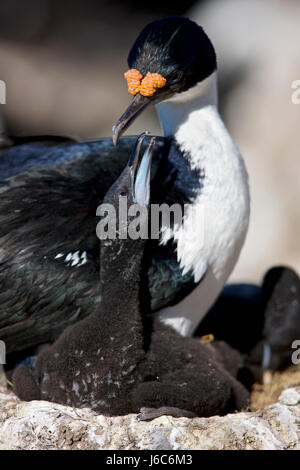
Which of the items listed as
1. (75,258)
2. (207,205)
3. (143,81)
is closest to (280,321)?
(207,205)

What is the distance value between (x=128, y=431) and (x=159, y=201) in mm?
1211

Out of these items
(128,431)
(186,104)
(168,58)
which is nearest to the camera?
(128,431)

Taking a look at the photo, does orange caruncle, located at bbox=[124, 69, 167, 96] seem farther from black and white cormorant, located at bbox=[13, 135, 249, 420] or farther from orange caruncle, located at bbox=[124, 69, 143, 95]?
black and white cormorant, located at bbox=[13, 135, 249, 420]

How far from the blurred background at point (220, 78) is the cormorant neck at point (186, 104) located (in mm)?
3665

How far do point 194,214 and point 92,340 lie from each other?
2.92ft

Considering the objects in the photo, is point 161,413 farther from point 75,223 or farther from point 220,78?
point 220,78

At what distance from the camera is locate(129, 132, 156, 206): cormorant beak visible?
3.44m

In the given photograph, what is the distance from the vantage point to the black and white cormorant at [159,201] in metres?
3.74

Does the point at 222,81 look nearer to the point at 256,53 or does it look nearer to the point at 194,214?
the point at 256,53

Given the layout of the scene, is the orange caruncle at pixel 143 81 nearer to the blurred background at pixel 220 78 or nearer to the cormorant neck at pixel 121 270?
the cormorant neck at pixel 121 270

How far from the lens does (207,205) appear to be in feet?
13.1

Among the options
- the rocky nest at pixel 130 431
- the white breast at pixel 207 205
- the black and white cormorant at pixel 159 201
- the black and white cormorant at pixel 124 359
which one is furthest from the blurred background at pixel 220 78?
the rocky nest at pixel 130 431
